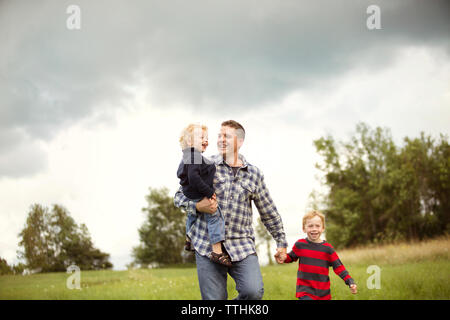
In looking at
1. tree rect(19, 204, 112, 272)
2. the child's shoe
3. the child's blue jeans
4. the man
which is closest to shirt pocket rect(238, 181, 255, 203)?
the man

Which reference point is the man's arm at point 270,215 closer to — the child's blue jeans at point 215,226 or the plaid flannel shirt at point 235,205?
the plaid flannel shirt at point 235,205

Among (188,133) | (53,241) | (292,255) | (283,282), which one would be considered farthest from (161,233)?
(188,133)

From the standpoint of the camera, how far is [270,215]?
3770 mm

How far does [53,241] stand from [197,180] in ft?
36.3

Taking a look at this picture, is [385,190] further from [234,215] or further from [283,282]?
[234,215]

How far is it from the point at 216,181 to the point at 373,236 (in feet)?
54.5

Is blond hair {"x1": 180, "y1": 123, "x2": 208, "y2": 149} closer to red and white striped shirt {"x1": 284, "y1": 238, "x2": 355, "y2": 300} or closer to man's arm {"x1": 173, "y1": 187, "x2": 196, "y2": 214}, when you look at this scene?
man's arm {"x1": 173, "y1": 187, "x2": 196, "y2": 214}

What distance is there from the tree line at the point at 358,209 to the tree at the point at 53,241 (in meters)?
0.03

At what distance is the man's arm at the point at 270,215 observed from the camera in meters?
3.71

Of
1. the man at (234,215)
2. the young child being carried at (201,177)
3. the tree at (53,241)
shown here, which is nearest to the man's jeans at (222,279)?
the man at (234,215)

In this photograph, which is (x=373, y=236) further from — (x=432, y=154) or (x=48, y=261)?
(x=48, y=261)

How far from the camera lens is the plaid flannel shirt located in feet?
10.8
